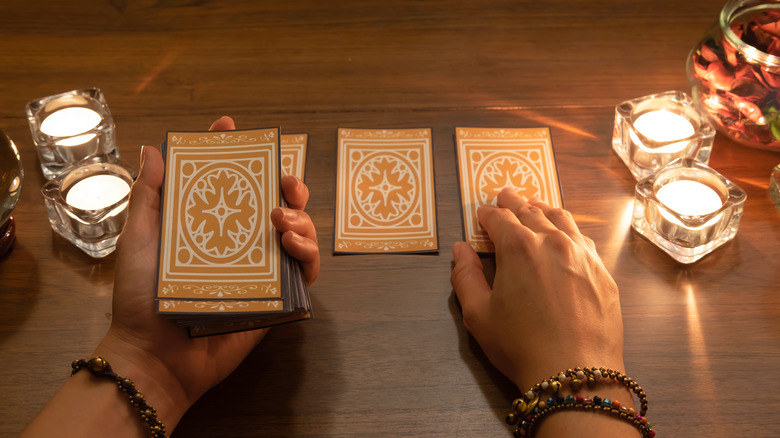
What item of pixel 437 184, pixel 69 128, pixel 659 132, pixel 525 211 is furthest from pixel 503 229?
pixel 69 128

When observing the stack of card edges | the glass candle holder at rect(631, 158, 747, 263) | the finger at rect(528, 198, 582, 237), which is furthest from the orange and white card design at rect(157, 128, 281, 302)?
the glass candle holder at rect(631, 158, 747, 263)

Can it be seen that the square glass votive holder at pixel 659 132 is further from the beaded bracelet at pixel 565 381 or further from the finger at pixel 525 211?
the beaded bracelet at pixel 565 381

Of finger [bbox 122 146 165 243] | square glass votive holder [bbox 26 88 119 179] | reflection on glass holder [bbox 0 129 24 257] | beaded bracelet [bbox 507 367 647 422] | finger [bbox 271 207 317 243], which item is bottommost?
beaded bracelet [bbox 507 367 647 422]

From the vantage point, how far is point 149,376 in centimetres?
69

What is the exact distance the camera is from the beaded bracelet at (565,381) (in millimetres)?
639

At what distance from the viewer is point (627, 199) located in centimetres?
92

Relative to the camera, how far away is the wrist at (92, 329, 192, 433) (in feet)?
2.22

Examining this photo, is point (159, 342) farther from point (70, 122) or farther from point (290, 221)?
point (70, 122)

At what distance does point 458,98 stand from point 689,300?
19.1 inches

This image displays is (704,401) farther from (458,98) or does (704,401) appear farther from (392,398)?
(458,98)

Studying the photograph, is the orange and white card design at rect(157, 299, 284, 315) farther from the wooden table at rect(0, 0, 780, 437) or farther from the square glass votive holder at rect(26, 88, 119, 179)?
the square glass votive holder at rect(26, 88, 119, 179)

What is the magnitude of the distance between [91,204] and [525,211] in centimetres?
57

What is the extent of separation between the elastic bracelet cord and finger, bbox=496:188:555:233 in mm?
194

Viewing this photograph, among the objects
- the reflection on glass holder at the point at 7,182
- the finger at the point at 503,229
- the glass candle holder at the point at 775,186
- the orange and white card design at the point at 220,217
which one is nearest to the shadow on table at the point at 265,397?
the orange and white card design at the point at 220,217
